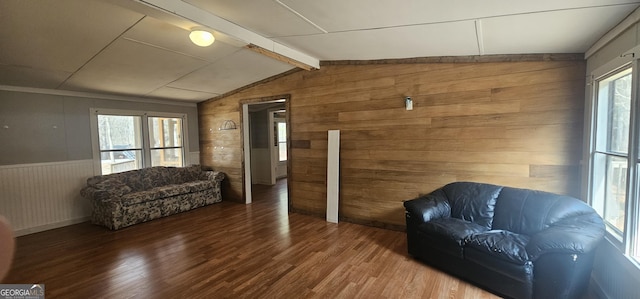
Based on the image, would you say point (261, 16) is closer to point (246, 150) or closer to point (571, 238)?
point (571, 238)

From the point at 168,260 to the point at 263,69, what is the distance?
3.04 m

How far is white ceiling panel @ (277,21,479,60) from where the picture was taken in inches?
105

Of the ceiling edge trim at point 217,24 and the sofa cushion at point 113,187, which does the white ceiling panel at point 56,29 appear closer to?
the ceiling edge trim at point 217,24

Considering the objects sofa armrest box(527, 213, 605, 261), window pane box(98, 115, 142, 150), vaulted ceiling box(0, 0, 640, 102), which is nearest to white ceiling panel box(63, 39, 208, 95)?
vaulted ceiling box(0, 0, 640, 102)

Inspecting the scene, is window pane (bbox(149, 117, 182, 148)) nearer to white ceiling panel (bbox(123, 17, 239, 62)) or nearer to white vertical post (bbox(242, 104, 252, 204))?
white vertical post (bbox(242, 104, 252, 204))

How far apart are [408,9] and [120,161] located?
18.1 ft

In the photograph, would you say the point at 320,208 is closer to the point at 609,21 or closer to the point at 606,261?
the point at 606,261

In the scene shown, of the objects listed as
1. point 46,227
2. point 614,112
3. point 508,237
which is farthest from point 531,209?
point 46,227

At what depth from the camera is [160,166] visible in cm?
557

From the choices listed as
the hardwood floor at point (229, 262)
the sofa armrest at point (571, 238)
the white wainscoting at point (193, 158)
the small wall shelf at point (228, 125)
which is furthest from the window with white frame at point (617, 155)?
the white wainscoting at point (193, 158)

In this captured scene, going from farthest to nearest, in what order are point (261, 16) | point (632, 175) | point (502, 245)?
point (261, 16)
point (502, 245)
point (632, 175)

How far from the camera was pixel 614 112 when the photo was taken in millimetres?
2424

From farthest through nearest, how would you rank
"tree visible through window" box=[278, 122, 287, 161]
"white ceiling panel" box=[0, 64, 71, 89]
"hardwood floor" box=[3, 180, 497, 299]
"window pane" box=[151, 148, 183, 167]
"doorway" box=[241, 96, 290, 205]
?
"tree visible through window" box=[278, 122, 287, 161] < "doorway" box=[241, 96, 290, 205] < "window pane" box=[151, 148, 183, 167] < "white ceiling panel" box=[0, 64, 71, 89] < "hardwood floor" box=[3, 180, 497, 299]

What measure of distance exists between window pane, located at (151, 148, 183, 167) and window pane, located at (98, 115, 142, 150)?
0.36m
